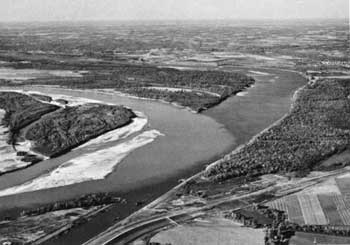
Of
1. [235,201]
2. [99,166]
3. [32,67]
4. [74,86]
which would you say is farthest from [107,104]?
[32,67]

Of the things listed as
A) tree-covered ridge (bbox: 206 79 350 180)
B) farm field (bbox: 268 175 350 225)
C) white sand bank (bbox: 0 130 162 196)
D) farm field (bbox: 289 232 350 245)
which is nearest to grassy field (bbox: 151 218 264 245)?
farm field (bbox: 289 232 350 245)

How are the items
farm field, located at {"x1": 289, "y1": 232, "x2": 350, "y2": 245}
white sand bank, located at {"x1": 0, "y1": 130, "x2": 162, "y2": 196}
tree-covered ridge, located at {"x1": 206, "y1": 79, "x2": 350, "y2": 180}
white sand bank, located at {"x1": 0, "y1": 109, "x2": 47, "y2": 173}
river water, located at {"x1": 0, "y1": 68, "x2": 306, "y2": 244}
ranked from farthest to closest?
white sand bank, located at {"x1": 0, "y1": 109, "x2": 47, "y2": 173}
tree-covered ridge, located at {"x1": 206, "y1": 79, "x2": 350, "y2": 180}
white sand bank, located at {"x1": 0, "y1": 130, "x2": 162, "y2": 196}
river water, located at {"x1": 0, "y1": 68, "x2": 306, "y2": 244}
farm field, located at {"x1": 289, "y1": 232, "x2": 350, "y2": 245}

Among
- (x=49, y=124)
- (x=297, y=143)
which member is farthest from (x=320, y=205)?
(x=49, y=124)

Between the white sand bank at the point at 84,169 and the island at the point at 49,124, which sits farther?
the island at the point at 49,124

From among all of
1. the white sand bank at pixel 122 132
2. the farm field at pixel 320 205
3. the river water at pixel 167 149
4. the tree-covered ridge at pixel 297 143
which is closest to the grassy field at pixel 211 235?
the farm field at pixel 320 205

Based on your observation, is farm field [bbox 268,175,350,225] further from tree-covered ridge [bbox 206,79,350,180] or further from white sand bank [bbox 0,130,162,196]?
white sand bank [bbox 0,130,162,196]

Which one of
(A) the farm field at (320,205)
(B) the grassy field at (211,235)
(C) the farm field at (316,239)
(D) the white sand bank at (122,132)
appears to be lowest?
(B) the grassy field at (211,235)

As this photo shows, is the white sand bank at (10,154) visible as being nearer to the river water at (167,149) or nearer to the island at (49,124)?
the island at (49,124)

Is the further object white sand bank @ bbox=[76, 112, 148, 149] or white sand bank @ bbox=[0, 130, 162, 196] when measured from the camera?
white sand bank @ bbox=[76, 112, 148, 149]
